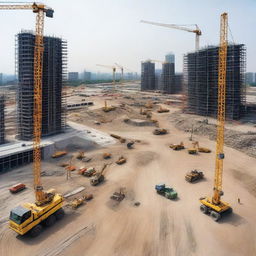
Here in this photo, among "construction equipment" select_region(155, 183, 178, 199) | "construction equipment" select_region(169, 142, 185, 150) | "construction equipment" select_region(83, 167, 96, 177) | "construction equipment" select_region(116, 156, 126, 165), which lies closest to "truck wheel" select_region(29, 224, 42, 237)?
"construction equipment" select_region(83, 167, 96, 177)

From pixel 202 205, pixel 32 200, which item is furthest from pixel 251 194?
pixel 32 200

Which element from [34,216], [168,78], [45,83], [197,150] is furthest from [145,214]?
[168,78]

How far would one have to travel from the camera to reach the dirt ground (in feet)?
90.3

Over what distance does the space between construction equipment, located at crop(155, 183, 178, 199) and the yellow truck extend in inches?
581

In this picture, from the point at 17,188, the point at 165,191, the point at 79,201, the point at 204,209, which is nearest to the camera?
the point at 204,209

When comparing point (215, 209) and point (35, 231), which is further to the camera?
point (215, 209)

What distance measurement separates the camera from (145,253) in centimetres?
2662

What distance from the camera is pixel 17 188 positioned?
3966 centimetres

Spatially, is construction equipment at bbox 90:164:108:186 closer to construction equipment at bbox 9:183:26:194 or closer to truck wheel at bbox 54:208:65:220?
truck wheel at bbox 54:208:65:220

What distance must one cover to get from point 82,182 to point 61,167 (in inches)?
351

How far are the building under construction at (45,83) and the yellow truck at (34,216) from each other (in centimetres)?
3386

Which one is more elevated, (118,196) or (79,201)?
(118,196)

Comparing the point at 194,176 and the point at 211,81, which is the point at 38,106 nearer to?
the point at 194,176

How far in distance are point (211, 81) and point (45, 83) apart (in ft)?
183
